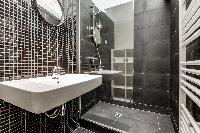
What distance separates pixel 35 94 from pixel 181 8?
1.65m

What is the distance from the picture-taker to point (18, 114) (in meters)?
1.27

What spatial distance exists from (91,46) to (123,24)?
111 cm

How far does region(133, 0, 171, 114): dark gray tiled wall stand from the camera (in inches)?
101

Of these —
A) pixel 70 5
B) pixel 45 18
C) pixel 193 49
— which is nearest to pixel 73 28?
pixel 70 5

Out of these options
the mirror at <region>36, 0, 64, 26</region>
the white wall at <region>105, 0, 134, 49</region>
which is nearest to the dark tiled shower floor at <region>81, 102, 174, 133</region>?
the white wall at <region>105, 0, 134, 49</region>

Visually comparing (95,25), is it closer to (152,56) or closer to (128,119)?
(152,56)

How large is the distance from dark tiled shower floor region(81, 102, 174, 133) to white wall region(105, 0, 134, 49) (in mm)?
1435

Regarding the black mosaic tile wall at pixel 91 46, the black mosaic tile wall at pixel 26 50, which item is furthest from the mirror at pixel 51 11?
the black mosaic tile wall at pixel 91 46

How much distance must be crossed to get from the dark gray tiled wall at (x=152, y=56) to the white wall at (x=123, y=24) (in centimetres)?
17

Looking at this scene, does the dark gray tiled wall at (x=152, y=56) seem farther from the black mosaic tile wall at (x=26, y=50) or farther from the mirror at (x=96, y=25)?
the black mosaic tile wall at (x=26, y=50)

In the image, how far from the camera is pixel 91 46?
2.76 metres

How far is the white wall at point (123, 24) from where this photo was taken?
3.04 metres

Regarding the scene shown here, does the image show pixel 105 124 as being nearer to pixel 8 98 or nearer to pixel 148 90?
pixel 148 90

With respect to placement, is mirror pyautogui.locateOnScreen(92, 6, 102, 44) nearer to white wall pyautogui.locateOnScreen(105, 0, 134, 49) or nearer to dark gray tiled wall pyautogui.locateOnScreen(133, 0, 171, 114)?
white wall pyautogui.locateOnScreen(105, 0, 134, 49)
